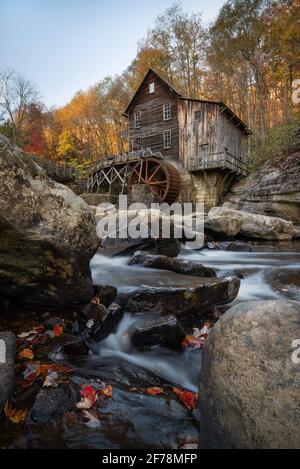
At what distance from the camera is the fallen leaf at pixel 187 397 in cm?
197

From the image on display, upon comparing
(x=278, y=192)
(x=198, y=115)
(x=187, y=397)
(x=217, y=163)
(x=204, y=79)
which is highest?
(x=204, y=79)

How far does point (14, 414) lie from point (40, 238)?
1.44 m

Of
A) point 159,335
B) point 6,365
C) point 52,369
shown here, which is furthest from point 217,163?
point 6,365

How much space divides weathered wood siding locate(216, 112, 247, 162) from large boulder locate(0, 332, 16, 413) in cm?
1707

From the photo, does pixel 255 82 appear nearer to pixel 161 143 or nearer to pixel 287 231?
pixel 161 143

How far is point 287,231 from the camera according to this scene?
10.6m

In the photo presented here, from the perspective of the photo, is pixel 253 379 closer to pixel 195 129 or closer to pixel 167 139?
pixel 195 129

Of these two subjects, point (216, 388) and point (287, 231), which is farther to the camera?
point (287, 231)

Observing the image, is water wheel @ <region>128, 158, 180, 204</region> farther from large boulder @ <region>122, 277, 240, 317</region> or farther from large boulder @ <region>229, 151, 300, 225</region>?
large boulder @ <region>122, 277, 240, 317</region>

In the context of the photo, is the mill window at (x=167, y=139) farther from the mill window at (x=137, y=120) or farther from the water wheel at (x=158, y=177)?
the mill window at (x=137, y=120)

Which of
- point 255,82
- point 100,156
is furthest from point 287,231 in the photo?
point 100,156

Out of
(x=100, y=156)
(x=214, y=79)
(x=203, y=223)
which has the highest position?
(x=214, y=79)

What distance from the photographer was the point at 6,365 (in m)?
1.86

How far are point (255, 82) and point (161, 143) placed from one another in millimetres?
8900
